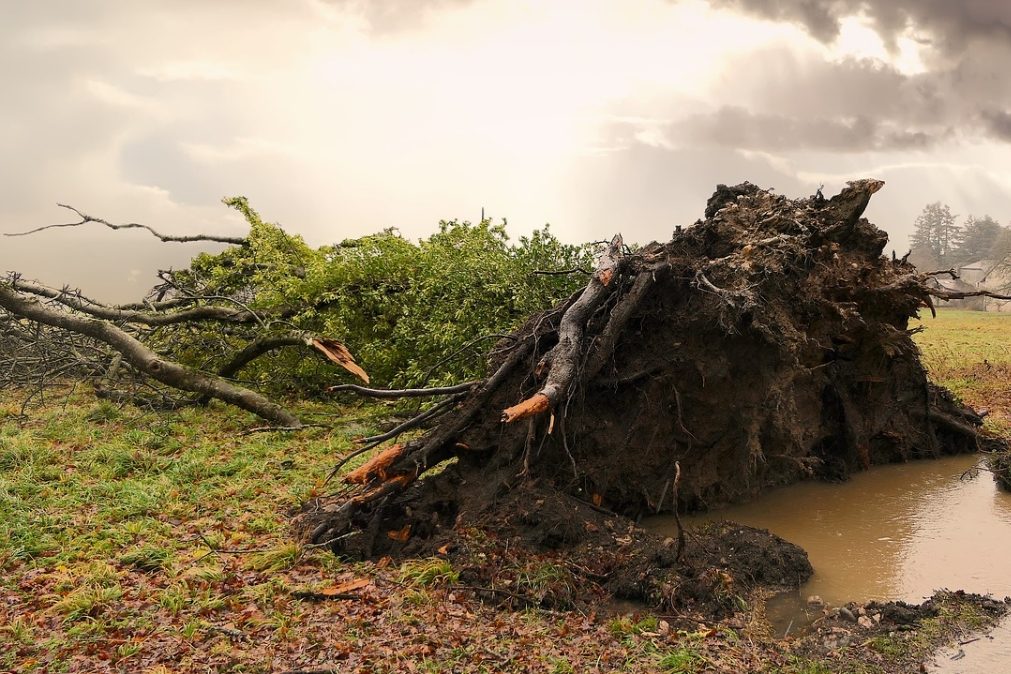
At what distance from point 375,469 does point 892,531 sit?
4.56 metres

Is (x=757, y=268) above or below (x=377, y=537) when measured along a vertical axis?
above

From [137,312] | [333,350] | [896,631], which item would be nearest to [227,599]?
[896,631]

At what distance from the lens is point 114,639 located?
4641 millimetres

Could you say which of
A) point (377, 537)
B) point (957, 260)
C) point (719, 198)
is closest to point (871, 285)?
point (719, 198)

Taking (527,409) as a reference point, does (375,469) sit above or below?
below

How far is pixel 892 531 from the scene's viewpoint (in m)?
6.65

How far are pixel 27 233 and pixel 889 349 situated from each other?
11.7 meters

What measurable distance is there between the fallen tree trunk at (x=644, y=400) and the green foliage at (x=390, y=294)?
2940 mm

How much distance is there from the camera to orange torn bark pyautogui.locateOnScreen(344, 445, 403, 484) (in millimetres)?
5863

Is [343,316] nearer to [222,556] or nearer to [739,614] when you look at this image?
[222,556]

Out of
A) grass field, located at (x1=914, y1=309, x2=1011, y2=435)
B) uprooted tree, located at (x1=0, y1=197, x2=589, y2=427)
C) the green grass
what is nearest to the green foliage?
uprooted tree, located at (x1=0, y1=197, x2=589, y2=427)

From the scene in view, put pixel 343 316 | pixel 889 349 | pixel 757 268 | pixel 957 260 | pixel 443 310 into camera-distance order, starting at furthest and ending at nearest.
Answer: pixel 957 260 < pixel 343 316 < pixel 443 310 < pixel 889 349 < pixel 757 268

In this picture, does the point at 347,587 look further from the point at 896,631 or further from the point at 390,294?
the point at 390,294

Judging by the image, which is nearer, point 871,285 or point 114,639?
point 114,639
